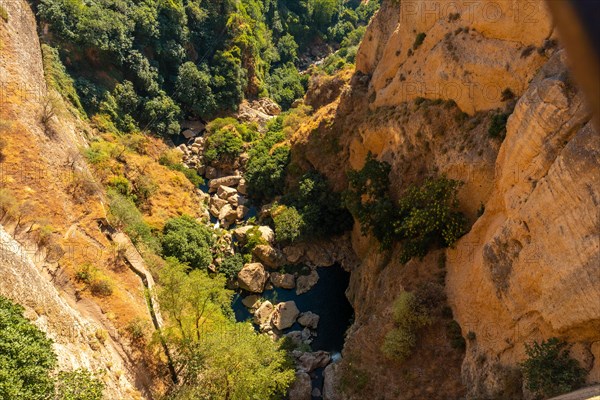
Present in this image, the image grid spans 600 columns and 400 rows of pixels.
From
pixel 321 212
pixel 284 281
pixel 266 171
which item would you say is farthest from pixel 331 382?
pixel 266 171

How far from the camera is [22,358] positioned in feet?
45.4

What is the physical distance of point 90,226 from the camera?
25.2 metres

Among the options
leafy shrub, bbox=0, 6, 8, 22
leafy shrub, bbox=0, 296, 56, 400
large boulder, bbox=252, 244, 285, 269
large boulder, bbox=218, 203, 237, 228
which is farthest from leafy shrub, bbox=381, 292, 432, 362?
leafy shrub, bbox=0, 6, 8, 22

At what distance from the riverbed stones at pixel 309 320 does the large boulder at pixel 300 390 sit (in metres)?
5.53

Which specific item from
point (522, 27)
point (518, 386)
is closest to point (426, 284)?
point (518, 386)

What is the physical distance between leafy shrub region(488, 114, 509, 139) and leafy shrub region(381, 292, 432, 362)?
9.92 metres

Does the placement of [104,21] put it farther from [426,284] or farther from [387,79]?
[426,284]

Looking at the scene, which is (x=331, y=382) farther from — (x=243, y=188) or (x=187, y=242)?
(x=243, y=188)

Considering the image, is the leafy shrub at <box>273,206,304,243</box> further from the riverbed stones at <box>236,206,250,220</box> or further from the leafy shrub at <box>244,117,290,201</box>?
the riverbed stones at <box>236,206,250,220</box>

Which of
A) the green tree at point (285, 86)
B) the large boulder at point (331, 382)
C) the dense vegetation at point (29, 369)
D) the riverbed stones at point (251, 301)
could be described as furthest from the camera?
the green tree at point (285, 86)

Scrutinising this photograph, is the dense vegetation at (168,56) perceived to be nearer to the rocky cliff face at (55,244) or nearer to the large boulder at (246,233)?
the rocky cliff face at (55,244)

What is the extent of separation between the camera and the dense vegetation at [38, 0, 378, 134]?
44250mm

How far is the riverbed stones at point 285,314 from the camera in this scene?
32.6m

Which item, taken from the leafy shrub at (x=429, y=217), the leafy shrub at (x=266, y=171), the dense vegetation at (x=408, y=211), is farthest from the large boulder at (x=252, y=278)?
the leafy shrub at (x=429, y=217)
